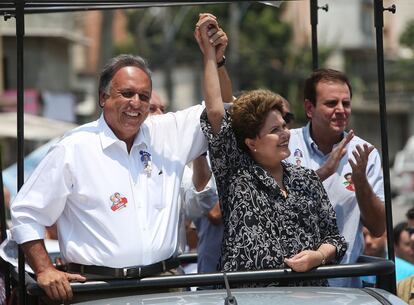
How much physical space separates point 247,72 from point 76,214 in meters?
40.7

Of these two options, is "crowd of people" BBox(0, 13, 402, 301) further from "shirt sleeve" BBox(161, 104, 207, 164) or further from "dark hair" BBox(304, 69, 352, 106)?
"dark hair" BBox(304, 69, 352, 106)

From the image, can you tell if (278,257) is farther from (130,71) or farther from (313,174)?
(130,71)

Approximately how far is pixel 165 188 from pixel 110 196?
290 millimetres

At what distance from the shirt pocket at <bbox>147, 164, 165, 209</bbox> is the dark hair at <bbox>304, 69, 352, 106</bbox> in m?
1.17

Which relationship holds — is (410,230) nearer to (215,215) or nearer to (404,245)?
(404,245)

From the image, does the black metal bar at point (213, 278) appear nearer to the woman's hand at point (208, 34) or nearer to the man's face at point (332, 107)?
the woman's hand at point (208, 34)

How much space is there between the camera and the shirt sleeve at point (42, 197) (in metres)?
4.49

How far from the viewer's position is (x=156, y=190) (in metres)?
4.65

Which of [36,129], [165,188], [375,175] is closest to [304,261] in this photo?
[165,188]

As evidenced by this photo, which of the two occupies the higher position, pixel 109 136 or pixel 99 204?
pixel 109 136

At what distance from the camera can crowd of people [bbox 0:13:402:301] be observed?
14.8 ft

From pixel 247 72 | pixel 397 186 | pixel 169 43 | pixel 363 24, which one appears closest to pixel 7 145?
pixel 397 186

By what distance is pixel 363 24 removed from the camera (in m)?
58.7

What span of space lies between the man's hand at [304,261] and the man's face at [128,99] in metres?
0.93
